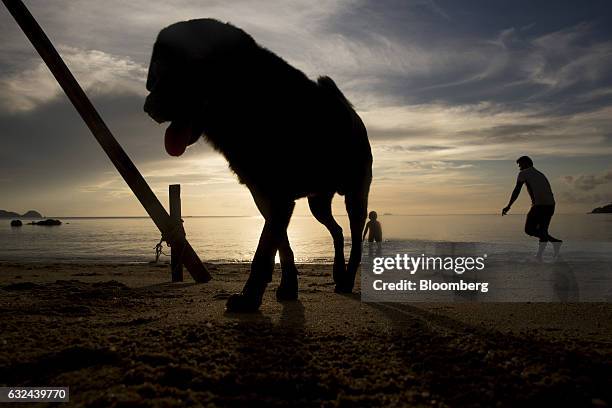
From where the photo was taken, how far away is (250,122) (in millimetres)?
4141

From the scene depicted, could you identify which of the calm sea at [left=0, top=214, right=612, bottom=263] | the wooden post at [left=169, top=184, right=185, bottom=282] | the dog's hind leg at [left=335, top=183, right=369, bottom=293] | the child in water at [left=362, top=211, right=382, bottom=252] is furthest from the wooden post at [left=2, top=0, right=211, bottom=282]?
the calm sea at [left=0, top=214, right=612, bottom=263]

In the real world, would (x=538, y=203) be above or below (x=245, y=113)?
below

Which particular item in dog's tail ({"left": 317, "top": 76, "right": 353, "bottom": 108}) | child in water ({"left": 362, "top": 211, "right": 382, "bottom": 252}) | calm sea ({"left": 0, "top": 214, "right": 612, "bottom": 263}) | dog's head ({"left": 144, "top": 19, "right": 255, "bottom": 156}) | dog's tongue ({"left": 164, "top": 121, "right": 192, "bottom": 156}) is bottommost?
calm sea ({"left": 0, "top": 214, "right": 612, "bottom": 263})

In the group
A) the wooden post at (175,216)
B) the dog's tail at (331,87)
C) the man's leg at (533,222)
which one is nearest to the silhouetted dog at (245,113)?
the dog's tail at (331,87)

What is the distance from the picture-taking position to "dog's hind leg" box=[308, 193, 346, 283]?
6129 millimetres

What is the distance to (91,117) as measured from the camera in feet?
20.4

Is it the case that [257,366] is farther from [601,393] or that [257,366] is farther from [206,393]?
[601,393]

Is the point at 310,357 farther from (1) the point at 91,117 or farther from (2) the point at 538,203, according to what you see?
(2) the point at 538,203

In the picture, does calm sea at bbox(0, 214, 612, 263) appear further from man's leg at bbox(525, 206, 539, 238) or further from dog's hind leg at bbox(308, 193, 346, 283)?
dog's hind leg at bbox(308, 193, 346, 283)

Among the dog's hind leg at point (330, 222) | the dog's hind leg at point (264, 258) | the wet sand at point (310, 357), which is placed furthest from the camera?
the dog's hind leg at point (330, 222)

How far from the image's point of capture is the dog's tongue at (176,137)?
12.9 ft

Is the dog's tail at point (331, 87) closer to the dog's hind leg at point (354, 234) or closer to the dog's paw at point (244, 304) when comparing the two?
the dog's hind leg at point (354, 234)

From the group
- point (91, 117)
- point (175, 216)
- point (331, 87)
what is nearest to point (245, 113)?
point (331, 87)

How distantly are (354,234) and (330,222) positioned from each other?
0.46 metres
